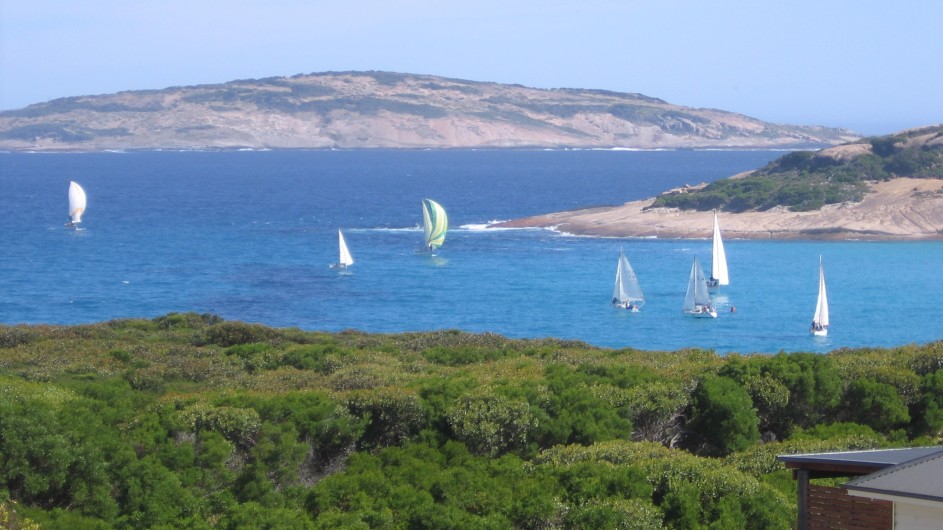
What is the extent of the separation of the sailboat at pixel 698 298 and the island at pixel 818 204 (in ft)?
93.8

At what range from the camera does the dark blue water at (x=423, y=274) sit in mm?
49875

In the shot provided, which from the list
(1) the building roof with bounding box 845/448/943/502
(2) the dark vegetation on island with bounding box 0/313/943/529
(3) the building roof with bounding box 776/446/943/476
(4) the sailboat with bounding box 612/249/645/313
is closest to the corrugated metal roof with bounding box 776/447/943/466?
(3) the building roof with bounding box 776/446/943/476

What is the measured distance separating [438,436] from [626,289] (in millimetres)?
38453

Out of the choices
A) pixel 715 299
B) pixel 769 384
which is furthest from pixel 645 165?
pixel 769 384

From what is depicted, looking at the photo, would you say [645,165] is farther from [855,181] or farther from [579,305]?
[579,305]

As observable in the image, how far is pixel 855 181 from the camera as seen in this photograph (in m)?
88.6

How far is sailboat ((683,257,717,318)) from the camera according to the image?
168ft

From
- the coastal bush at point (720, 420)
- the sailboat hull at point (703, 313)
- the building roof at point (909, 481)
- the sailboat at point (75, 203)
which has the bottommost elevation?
the sailboat hull at point (703, 313)

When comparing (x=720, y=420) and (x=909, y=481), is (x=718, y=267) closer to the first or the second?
(x=720, y=420)

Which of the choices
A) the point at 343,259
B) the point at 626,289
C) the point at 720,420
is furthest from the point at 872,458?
the point at 343,259

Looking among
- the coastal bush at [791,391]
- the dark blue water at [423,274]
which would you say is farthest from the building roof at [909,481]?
the dark blue water at [423,274]

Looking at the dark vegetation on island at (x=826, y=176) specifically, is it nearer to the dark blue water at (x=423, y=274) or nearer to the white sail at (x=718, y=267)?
the dark blue water at (x=423, y=274)

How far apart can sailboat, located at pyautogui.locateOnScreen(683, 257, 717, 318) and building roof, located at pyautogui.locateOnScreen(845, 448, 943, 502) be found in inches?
1764

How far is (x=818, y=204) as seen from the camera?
276ft
